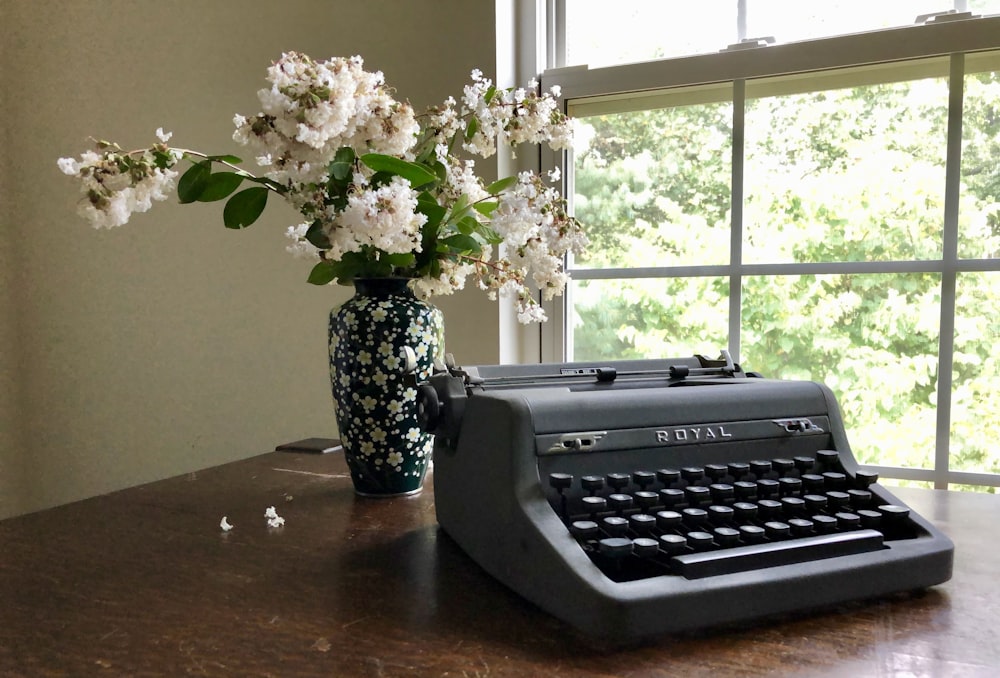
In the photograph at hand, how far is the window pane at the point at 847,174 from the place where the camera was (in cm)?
160

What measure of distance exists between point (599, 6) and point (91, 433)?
186 cm

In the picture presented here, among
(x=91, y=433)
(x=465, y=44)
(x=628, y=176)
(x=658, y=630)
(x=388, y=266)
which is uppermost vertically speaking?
(x=465, y=44)

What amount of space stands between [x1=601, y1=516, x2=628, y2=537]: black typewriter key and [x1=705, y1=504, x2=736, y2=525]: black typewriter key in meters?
0.10

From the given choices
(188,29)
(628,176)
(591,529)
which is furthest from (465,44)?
(591,529)

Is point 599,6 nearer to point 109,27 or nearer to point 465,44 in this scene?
point 465,44

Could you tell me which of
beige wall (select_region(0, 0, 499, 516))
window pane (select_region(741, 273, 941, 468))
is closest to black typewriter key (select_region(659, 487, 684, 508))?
window pane (select_region(741, 273, 941, 468))

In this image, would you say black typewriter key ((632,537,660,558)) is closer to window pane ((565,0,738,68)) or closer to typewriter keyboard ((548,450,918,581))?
typewriter keyboard ((548,450,918,581))

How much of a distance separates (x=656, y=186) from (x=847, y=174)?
423 mm

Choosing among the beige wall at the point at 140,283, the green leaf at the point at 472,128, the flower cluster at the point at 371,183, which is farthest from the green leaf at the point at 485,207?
the beige wall at the point at 140,283

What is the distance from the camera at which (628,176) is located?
190 centimetres

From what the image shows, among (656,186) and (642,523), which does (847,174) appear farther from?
(642,523)

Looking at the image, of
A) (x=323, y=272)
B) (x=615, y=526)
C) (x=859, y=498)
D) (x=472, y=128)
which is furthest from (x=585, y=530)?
(x=472, y=128)

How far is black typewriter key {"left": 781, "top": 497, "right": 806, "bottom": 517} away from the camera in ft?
2.69

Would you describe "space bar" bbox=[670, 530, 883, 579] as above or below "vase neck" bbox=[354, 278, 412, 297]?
below
